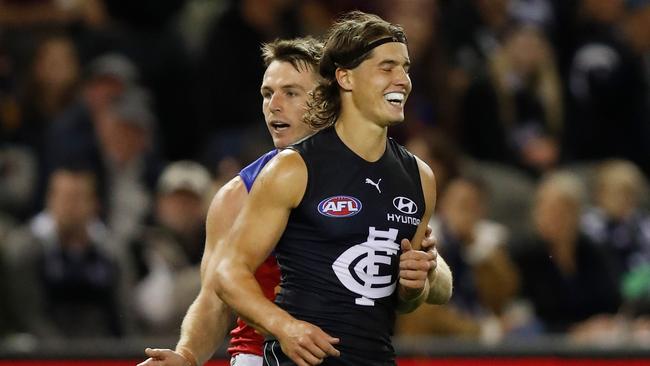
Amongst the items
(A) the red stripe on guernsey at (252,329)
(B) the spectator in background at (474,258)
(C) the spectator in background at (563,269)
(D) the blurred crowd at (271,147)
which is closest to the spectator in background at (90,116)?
(D) the blurred crowd at (271,147)

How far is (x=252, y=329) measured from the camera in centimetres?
563

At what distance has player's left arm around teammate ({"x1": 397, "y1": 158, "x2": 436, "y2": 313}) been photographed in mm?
5074

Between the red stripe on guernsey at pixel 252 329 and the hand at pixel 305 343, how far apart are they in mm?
753

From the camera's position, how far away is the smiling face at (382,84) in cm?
512

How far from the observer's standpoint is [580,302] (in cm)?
983

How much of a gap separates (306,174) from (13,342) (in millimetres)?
4551

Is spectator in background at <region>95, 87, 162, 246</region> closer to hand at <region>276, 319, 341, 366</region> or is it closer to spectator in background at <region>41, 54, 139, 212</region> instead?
spectator in background at <region>41, 54, 139, 212</region>

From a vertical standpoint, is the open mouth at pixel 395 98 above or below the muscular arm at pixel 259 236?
above

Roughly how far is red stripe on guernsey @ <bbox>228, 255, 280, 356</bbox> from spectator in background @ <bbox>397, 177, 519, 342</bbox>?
12.3 ft

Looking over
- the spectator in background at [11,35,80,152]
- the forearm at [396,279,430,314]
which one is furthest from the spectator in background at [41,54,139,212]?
the forearm at [396,279,430,314]

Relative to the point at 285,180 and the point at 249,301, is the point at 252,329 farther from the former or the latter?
the point at 285,180

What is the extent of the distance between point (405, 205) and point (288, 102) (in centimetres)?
91

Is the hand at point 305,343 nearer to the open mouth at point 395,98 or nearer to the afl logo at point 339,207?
the afl logo at point 339,207

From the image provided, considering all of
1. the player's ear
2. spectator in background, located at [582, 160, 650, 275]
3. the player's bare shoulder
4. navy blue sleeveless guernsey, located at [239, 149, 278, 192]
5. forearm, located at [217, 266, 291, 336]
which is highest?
spectator in background, located at [582, 160, 650, 275]
